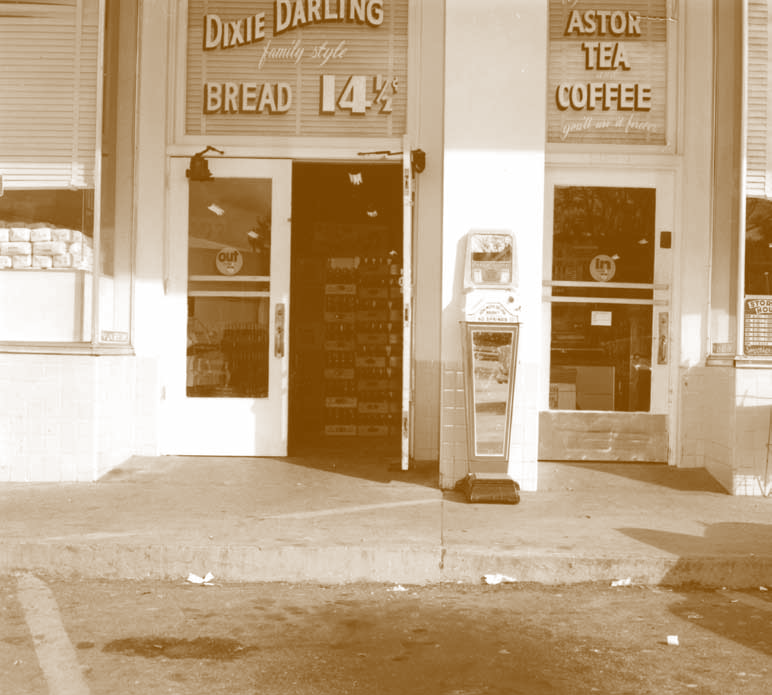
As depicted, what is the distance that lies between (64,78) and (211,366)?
2.77 meters

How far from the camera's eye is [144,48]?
9.38 m

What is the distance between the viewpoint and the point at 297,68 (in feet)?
31.1

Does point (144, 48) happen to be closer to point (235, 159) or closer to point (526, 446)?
point (235, 159)

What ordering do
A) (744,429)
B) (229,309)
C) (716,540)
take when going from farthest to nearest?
1. (229,309)
2. (744,429)
3. (716,540)

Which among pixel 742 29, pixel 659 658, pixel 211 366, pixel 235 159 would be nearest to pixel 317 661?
pixel 659 658

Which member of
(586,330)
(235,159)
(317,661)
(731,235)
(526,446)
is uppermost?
(235,159)

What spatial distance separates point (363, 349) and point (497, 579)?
6.23 meters

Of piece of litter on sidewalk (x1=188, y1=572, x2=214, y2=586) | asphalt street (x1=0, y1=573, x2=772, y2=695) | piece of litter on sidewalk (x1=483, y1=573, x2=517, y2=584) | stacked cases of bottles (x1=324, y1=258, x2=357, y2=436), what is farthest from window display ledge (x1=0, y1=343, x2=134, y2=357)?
stacked cases of bottles (x1=324, y1=258, x2=357, y2=436)

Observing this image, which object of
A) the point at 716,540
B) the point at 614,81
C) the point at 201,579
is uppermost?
the point at 614,81

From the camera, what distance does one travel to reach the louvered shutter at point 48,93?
862 centimetres

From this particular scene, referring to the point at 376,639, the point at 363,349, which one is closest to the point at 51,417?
the point at 376,639

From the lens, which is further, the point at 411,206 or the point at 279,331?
the point at 279,331

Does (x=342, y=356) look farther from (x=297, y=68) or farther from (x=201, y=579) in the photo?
(x=201, y=579)

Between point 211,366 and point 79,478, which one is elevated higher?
point 211,366
